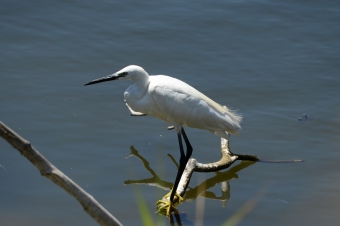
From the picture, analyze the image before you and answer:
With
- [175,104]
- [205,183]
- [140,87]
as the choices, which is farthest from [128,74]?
[205,183]

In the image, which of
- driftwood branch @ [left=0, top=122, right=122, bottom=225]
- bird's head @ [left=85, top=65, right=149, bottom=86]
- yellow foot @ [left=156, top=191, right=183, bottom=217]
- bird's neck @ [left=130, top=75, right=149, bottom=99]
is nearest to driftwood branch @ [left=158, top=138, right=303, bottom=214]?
yellow foot @ [left=156, top=191, right=183, bottom=217]

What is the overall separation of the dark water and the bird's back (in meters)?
0.75

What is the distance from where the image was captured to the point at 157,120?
7340 millimetres

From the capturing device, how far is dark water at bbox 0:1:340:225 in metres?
5.70

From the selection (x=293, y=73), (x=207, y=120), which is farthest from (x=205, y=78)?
(x=207, y=120)

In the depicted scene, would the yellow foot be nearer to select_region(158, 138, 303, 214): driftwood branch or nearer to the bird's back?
select_region(158, 138, 303, 214): driftwood branch

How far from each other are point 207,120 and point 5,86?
3321 millimetres

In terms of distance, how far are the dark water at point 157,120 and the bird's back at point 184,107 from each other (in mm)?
750

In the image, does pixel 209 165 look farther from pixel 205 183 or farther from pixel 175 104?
pixel 175 104

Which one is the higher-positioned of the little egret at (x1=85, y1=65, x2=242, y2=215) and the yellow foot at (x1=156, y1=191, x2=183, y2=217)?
the little egret at (x1=85, y1=65, x2=242, y2=215)

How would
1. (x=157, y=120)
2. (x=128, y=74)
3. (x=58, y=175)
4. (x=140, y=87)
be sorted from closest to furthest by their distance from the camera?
(x=58, y=175)
(x=128, y=74)
(x=140, y=87)
(x=157, y=120)

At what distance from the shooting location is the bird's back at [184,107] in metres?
5.52

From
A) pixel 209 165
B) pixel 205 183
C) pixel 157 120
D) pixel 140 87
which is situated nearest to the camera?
pixel 140 87

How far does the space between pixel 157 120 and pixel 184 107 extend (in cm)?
182
